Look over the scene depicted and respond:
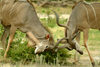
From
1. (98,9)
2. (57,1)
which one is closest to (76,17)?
(98,9)

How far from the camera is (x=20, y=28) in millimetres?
8195

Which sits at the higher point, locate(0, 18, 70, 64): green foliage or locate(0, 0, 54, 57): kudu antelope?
locate(0, 0, 54, 57): kudu antelope

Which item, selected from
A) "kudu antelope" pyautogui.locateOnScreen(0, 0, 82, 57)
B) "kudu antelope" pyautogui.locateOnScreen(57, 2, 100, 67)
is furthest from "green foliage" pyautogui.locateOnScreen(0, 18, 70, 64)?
"kudu antelope" pyautogui.locateOnScreen(57, 2, 100, 67)

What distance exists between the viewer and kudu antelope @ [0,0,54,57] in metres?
7.94

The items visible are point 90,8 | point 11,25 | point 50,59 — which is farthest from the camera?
point 90,8

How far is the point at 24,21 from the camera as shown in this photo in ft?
26.8

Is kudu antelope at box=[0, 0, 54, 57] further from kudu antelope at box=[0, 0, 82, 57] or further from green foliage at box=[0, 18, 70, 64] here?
green foliage at box=[0, 18, 70, 64]

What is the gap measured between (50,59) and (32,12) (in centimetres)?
132

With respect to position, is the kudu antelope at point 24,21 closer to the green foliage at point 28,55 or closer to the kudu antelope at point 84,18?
the green foliage at point 28,55

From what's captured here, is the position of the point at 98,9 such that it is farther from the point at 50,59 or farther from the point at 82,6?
the point at 50,59

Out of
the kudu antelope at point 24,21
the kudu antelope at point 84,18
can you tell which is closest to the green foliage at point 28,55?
the kudu antelope at point 24,21

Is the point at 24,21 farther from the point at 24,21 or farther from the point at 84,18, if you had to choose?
the point at 84,18

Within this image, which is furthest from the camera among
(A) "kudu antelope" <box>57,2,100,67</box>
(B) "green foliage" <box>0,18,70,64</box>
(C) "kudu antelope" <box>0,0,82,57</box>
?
(A) "kudu antelope" <box>57,2,100,67</box>

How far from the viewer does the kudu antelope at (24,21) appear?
7943mm
